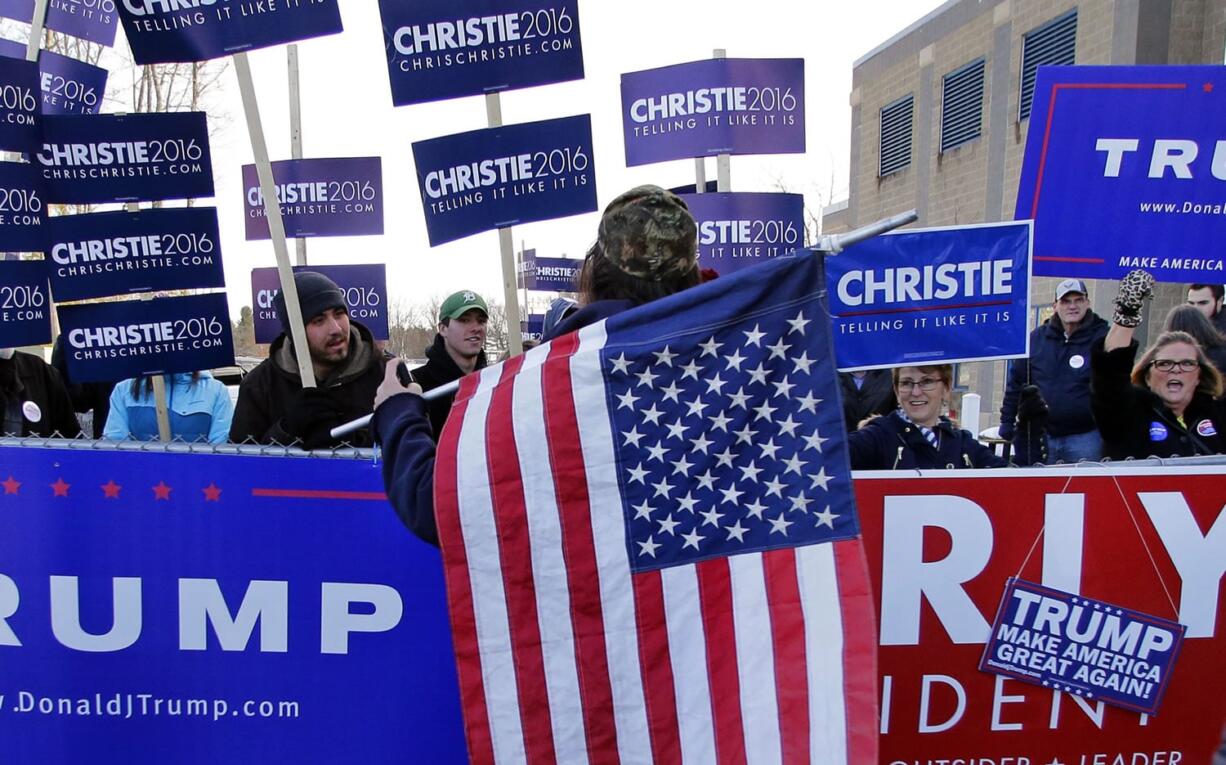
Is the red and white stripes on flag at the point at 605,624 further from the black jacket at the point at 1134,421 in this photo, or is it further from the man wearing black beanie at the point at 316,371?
the black jacket at the point at 1134,421

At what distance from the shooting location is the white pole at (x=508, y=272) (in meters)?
4.47

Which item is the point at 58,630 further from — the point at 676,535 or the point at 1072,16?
the point at 1072,16

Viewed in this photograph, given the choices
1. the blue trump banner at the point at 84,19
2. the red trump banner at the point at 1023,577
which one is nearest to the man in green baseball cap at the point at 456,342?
the red trump banner at the point at 1023,577

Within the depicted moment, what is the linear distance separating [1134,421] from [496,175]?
3.06 m

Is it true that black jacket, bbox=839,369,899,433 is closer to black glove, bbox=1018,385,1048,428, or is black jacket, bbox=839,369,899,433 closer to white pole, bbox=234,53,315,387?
black glove, bbox=1018,385,1048,428

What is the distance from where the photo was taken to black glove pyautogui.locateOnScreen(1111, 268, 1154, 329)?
4152mm

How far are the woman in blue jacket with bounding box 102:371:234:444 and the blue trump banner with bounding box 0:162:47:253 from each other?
827mm

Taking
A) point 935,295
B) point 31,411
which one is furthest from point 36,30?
point 935,295

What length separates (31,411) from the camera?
5.41 meters

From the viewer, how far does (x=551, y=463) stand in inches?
96.5

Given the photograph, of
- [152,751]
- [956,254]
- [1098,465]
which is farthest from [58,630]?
[956,254]

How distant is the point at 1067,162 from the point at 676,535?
10.3 ft

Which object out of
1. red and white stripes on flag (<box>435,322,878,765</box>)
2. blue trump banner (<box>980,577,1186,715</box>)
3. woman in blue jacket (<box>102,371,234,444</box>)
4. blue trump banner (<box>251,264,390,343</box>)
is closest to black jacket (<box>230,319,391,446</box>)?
woman in blue jacket (<box>102,371,234,444</box>)

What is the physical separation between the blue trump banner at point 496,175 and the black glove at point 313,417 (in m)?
1.33
